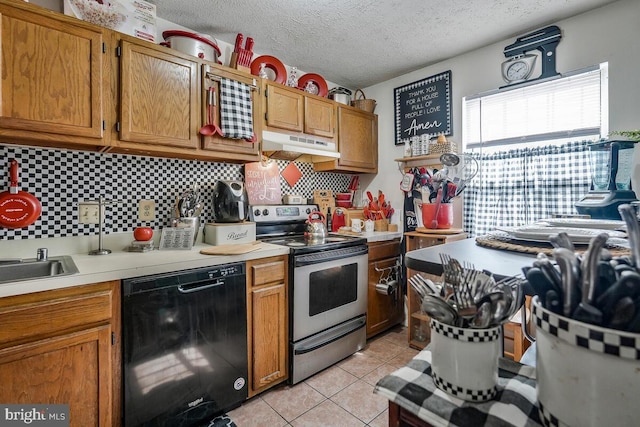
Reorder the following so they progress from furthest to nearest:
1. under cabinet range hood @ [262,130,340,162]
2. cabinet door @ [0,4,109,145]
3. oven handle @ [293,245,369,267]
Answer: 1. under cabinet range hood @ [262,130,340,162]
2. oven handle @ [293,245,369,267]
3. cabinet door @ [0,4,109,145]

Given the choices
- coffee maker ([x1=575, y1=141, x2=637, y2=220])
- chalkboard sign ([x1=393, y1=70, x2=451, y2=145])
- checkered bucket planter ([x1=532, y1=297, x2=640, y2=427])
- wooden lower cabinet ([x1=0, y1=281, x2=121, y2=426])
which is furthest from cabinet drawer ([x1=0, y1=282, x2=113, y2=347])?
chalkboard sign ([x1=393, y1=70, x2=451, y2=145])

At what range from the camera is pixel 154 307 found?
4.66ft

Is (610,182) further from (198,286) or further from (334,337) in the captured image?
(198,286)

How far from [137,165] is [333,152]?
1.50 metres

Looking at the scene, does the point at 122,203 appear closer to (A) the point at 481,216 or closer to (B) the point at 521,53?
(A) the point at 481,216

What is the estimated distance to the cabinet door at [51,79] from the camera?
1.32 metres

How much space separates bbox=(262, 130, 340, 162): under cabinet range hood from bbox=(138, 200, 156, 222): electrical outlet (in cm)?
86

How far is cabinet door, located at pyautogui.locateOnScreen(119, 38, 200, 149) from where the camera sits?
5.32 ft

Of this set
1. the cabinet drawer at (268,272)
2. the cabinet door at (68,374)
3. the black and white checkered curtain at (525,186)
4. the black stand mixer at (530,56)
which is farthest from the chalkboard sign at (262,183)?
the black stand mixer at (530,56)

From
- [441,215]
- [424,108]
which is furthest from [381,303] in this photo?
[424,108]

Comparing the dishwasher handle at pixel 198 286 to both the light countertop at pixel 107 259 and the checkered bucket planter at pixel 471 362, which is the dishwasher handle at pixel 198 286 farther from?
the checkered bucket planter at pixel 471 362

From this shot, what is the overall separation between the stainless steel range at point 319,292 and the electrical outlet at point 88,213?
97 cm

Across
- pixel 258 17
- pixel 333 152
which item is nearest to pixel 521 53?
pixel 333 152

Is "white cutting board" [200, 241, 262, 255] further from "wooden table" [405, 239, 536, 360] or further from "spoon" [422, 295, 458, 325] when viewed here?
"spoon" [422, 295, 458, 325]
